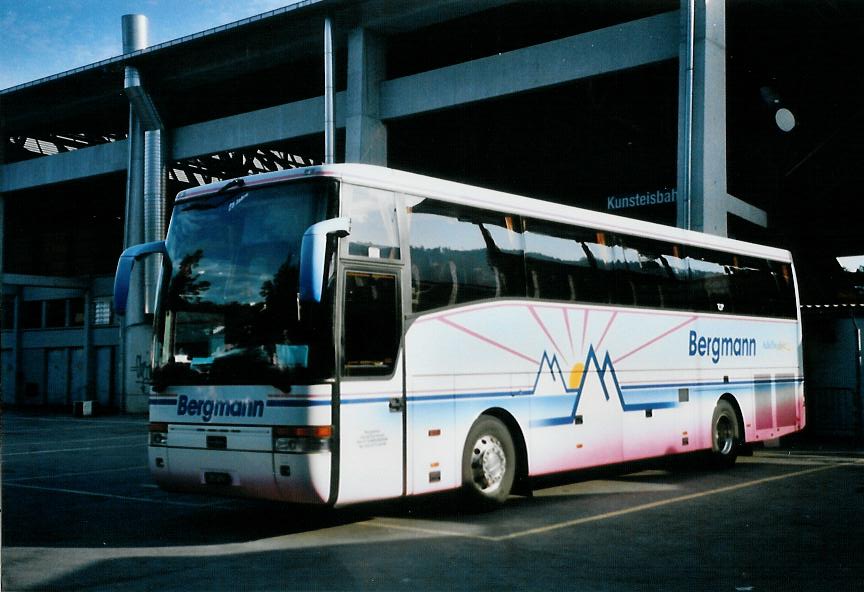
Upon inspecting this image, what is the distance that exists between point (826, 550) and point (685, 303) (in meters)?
6.39

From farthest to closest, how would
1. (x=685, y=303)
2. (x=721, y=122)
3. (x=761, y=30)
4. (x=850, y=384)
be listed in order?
(x=761, y=30) < (x=721, y=122) < (x=850, y=384) < (x=685, y=303)

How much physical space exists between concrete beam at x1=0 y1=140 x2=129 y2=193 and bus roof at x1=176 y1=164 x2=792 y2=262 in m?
26.9

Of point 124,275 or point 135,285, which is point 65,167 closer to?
point 135,285

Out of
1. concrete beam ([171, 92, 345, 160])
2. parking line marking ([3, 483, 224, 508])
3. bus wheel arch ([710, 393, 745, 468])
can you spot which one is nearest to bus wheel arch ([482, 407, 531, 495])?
parking line marking ([3, 483, 224, 508])

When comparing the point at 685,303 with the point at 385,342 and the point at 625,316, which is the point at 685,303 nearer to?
the point at 625,316

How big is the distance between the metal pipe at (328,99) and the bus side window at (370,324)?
56.8 ft

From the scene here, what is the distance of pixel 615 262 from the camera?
508 inches

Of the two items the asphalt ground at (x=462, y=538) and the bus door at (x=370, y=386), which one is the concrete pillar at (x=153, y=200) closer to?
the asphalt ground at (x=462, y=538)

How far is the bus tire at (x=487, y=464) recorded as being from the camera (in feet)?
33.7

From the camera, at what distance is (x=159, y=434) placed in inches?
383

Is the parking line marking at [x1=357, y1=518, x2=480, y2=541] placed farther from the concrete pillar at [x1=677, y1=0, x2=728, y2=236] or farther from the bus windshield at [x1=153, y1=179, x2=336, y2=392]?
the concrete pillar at [x1=677, y1=0, x2=728, y2=236]

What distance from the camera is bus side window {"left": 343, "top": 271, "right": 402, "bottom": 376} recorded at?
903cm

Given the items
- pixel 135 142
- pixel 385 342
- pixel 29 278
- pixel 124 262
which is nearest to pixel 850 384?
pixel 385 342

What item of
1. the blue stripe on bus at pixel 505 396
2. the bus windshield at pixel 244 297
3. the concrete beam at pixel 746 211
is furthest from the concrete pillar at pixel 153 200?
the bus windshield at pixel 244 297
